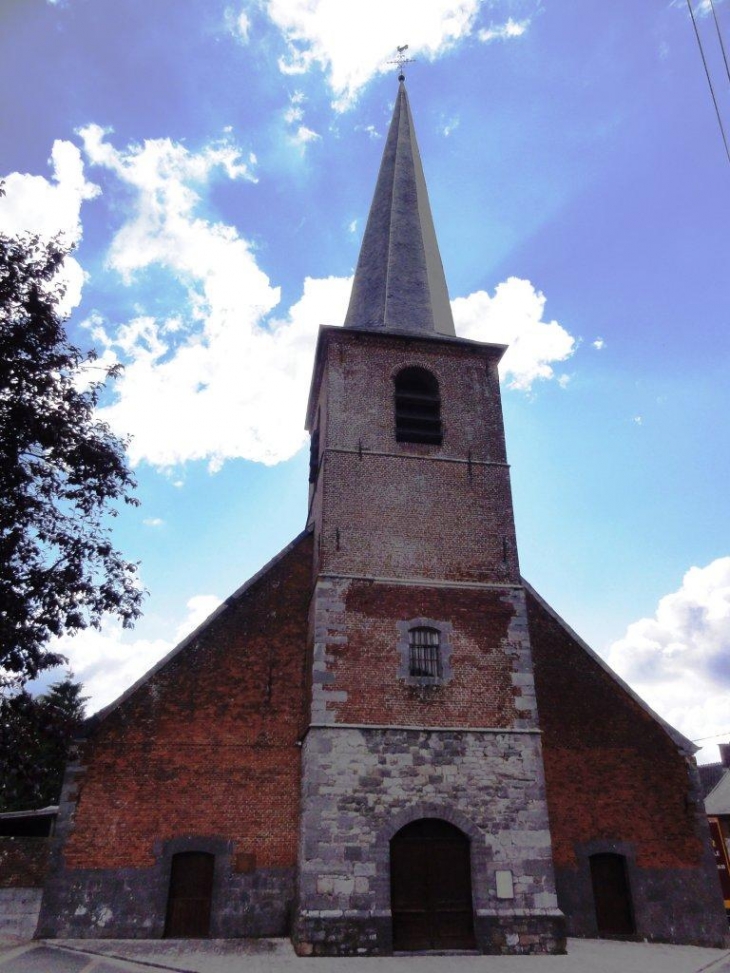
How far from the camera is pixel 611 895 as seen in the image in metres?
12.7

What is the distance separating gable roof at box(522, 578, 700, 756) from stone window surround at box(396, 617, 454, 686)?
266cm

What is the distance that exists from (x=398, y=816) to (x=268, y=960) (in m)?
2.71

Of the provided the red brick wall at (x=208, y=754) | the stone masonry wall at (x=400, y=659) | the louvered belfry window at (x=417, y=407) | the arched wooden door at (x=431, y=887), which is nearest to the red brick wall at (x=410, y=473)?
the louvered belfry window at (x=417, y=407)

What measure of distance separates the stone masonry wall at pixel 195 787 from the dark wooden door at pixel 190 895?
0.20m

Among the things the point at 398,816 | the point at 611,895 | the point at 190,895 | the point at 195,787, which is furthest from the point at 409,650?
the point at 611,895

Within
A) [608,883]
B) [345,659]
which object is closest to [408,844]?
[345,659]

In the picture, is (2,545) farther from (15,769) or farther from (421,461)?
(421,461)

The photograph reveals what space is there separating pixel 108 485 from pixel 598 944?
10.8 m

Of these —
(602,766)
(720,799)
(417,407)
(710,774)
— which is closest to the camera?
(602,766)

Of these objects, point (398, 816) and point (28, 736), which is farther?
point (398, 816)

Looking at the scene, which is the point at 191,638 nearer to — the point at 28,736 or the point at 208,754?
the point at 208,754

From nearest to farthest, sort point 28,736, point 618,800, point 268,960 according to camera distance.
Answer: point 28,736, point 268,960, point 618,800

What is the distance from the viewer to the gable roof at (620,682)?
1376cm

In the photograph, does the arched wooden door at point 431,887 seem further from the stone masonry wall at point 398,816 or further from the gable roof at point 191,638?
the gable roof at point 191,638
